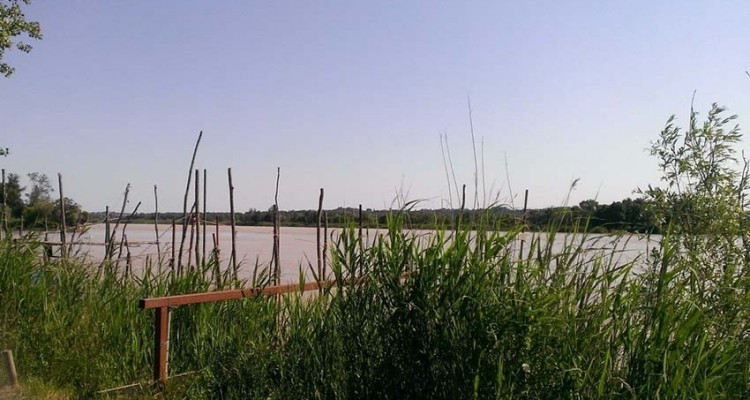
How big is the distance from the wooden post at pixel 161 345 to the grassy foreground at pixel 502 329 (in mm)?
141

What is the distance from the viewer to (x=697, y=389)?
308 centimetres

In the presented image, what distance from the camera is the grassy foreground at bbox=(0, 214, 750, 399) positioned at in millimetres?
3186

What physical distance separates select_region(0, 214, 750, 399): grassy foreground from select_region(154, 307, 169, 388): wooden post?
0.46 ft

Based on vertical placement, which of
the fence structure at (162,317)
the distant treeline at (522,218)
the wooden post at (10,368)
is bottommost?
the wooden post at (10,368)

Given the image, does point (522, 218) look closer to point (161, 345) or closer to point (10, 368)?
point (161, 345)

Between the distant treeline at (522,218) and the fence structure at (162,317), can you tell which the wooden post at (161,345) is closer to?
the fence structure at (162,317)

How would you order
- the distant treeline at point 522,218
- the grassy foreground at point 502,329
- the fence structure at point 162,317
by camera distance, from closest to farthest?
1. the grassy foreground at point 502,329
2. the distant treeline at point 522,218
3. the fence structure at point 162,317

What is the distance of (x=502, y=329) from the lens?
3379mm

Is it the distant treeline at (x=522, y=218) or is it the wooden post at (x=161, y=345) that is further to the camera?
the wooden post at (x=161, y=345)

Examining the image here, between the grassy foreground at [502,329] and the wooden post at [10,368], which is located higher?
the grassy foreground at [502,329]

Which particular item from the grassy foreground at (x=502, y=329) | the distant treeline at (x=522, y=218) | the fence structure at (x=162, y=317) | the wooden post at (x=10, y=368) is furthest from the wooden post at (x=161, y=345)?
the distant treeline at (x=522, y=218)

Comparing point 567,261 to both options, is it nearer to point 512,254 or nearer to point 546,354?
point 512,254

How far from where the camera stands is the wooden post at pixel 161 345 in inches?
199

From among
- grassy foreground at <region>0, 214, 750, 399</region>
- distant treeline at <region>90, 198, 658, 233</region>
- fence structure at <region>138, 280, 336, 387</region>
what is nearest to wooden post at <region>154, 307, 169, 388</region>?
fence structure at <region>138, 280, 336, 387</region>
